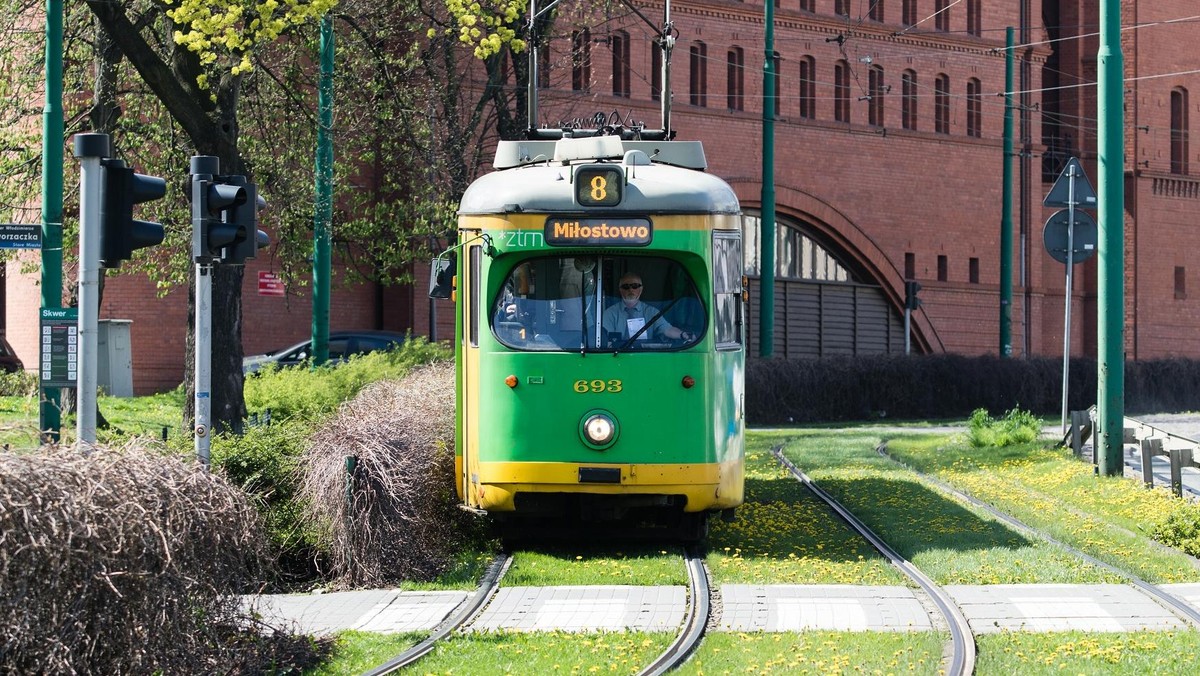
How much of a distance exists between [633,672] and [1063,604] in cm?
327

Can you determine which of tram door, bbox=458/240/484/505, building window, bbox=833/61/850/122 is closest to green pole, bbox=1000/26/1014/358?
building window, bbox=833/61/850/122

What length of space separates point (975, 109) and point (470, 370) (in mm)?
40111

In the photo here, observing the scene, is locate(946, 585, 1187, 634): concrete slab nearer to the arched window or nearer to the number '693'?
the number '693'

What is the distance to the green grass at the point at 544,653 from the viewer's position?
27.0 ft

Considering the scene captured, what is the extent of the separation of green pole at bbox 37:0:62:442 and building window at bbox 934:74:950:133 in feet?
120

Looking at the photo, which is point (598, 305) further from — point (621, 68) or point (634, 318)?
point (621, 68)

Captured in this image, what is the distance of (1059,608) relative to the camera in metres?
9.87

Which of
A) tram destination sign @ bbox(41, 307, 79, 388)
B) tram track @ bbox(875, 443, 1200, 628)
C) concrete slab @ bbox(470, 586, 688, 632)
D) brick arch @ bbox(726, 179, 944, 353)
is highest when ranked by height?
brick arch @ bbox(726, 179, 944, 353)

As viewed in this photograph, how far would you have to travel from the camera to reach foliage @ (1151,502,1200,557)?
40.5ft

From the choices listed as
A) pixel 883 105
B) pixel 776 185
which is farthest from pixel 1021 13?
pixel 776 185

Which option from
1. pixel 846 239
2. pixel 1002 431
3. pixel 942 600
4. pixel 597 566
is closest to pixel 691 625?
pixel 942 600

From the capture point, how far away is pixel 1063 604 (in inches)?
394

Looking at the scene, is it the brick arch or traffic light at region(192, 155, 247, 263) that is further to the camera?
the brick arch

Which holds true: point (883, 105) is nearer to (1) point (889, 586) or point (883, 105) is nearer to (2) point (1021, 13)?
(2) point (1021, 13)
